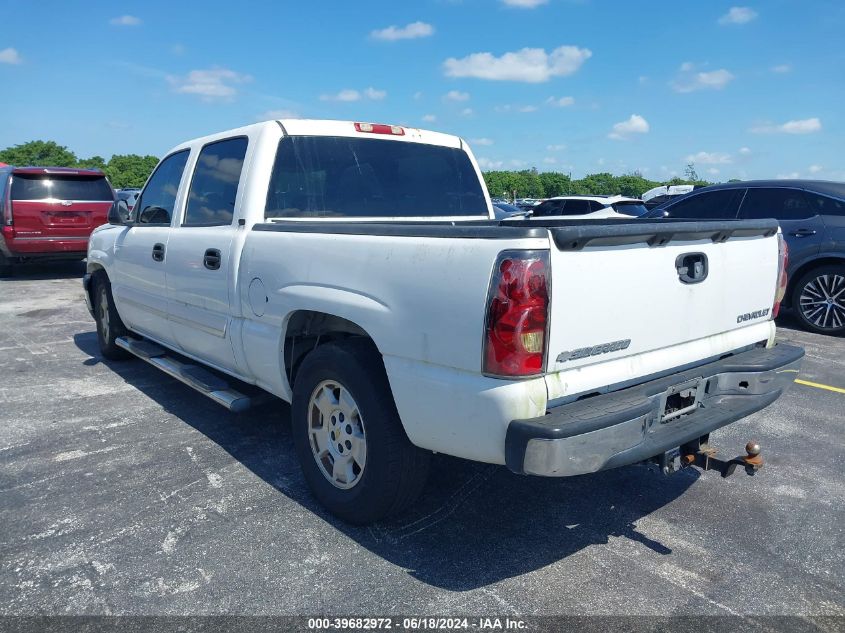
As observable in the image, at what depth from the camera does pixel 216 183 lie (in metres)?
4.20

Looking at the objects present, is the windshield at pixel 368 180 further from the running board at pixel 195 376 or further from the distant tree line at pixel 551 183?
the distant tree line at pixel 551 183

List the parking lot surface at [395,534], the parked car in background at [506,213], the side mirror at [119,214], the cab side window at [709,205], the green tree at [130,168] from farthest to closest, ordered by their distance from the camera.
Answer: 1. the green tree at [130,168]
2. the cab side window at [709,205]
3. the side mirror at [119,214]
4. the parked car in background at [506,213]
5. the parking lot surface at [395,534]

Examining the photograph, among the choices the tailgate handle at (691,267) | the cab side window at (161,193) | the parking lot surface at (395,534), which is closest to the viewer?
the parking lot surface at (395,534)

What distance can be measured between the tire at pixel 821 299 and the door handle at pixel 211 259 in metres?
6.93

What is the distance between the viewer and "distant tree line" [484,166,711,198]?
68188 mm

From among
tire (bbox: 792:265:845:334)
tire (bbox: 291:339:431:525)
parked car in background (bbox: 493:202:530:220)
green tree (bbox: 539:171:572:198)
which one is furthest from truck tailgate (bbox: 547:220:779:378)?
green tree (bbox: 539:171:572:198)

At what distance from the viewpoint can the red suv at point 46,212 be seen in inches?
440

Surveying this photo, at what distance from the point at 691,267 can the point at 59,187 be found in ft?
38.6

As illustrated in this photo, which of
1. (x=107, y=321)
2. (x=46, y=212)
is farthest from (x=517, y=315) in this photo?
(x=46, y=212)

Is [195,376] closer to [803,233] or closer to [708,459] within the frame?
[708,459]

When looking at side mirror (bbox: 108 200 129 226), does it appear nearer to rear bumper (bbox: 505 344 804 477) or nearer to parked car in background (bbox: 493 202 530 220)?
parked car in background (bbox: 493 202 530 220)

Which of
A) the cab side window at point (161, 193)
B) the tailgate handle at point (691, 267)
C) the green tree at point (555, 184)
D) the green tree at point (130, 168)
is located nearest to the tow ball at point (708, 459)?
the tailgate handle at point (691, 267)

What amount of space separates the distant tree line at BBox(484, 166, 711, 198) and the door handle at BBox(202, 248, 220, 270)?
2550 inches

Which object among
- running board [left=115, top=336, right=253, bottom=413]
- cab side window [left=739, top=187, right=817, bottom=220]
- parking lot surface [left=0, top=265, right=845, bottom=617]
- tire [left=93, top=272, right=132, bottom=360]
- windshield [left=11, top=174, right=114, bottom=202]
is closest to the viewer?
parking lot surface [left=0, top=265, right=845, bottom=617]
